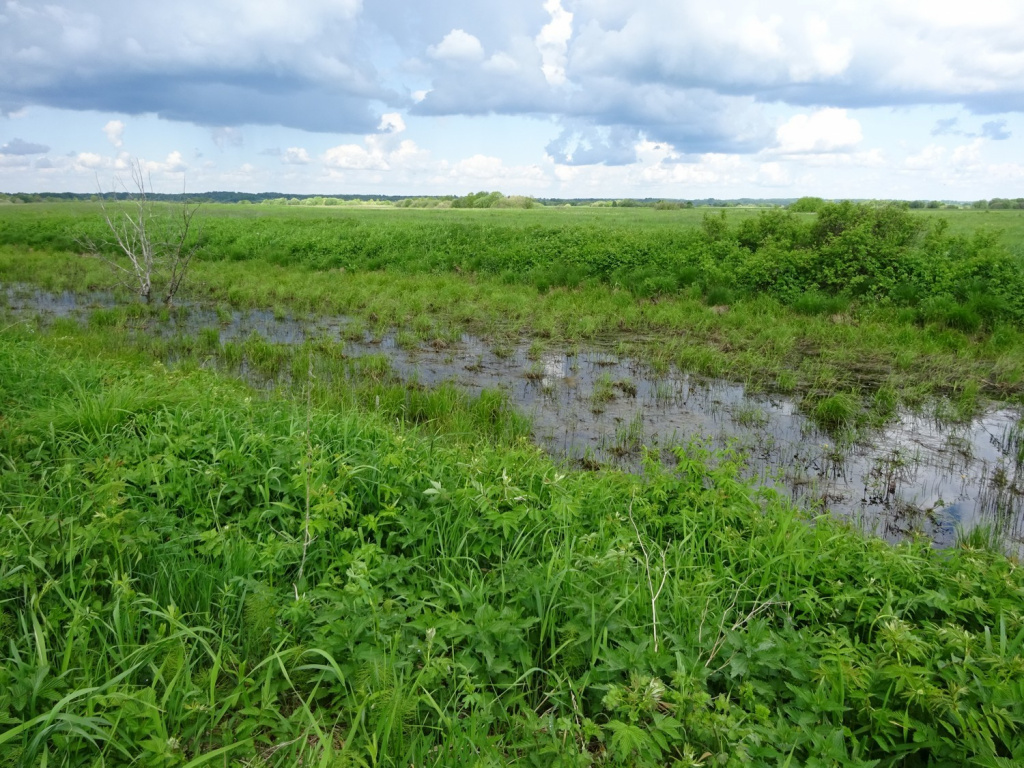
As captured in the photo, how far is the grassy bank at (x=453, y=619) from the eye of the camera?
2455mm

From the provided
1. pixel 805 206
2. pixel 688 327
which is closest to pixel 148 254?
pixel 688 327

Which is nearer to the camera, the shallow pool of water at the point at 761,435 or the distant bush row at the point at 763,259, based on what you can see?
the shallow pool of water at the point at 761,435

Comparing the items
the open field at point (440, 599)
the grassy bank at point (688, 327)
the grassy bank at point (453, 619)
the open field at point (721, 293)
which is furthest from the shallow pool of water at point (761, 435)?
the grassy bank at point (453, 619)

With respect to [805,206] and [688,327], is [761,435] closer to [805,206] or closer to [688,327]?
[688,327]

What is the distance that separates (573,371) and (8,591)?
24.3 feet

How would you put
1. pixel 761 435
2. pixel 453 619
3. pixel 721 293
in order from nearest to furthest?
pixel 453 619 < pixel 761 435 < pixel 721 293

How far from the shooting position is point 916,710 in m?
2.71

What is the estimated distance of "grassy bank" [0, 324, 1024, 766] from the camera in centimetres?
246

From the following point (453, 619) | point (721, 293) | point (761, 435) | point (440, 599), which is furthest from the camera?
point (721, 293)

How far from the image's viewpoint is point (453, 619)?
114 inches

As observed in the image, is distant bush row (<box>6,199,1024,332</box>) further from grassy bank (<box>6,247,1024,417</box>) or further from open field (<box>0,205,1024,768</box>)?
open field (<box>0,205,1024,768</box>)

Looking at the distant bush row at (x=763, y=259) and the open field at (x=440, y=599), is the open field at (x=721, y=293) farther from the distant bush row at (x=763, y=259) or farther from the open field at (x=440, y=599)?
the open field at (x=440, y=599)

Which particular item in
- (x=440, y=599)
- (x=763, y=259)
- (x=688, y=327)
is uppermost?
(x=763, y=259)

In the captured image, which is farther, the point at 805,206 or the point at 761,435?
the point at 805,206
